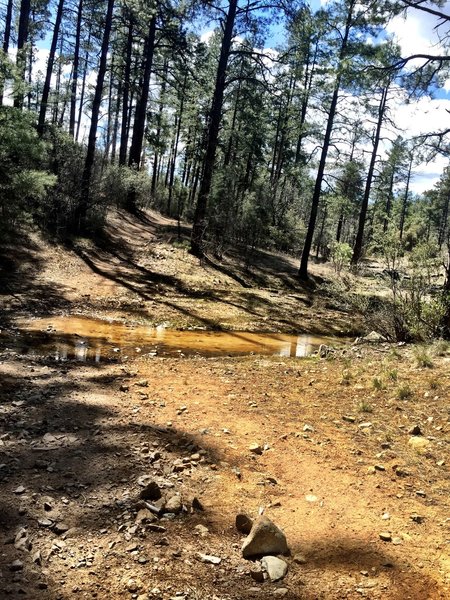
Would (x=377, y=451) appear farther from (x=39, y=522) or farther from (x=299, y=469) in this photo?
(x=39, y=522)

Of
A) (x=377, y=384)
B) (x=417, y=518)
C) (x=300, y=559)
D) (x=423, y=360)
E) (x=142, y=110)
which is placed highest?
(x=142, y=110)

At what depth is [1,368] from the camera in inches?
250

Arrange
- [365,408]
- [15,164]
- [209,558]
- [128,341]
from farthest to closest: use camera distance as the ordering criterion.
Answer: [15,164] → [128,341] → [365,408] → [209,558]

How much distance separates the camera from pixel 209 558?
117 inches

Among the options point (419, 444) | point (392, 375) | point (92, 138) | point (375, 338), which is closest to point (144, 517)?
point (419, 444)

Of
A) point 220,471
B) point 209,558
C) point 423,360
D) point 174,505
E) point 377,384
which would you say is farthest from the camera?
point 423,360

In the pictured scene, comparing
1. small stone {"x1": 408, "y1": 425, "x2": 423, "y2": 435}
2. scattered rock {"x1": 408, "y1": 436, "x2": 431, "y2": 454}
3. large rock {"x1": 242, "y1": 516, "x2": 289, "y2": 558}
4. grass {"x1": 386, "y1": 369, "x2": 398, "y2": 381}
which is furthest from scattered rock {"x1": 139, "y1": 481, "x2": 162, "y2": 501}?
grass {"x1": 386, "y1": 369, "x2": 398, "y2": 381}

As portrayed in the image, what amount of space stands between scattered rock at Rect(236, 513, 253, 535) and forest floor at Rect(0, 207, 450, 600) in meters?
0.06

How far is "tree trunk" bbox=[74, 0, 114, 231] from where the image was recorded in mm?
16484

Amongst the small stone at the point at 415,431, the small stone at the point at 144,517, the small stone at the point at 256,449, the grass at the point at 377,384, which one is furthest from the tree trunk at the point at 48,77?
the small stone at the point at 144,517

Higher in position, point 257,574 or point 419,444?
point 419,444

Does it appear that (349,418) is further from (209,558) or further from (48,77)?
(48,77)

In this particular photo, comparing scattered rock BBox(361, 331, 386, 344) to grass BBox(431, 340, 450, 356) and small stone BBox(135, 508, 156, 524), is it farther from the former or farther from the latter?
small stone BBox(135, 508, 156, 524)

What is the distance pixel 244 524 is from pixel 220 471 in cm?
84
